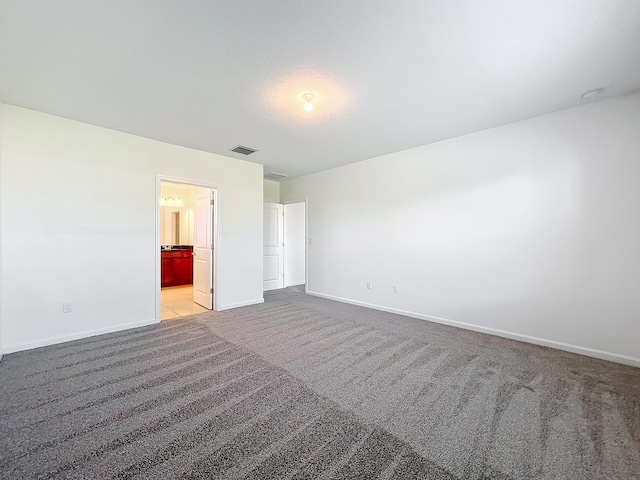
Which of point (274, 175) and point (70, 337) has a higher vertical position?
point (274, 175)

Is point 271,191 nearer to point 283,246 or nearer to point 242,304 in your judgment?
point 283,246

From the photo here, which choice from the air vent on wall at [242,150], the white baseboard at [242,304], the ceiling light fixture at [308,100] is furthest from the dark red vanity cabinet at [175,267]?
the ceiling light fixture at [308,100]

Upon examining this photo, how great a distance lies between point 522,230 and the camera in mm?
3197

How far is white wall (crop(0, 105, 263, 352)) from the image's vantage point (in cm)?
286

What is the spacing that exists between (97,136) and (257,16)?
2980mm

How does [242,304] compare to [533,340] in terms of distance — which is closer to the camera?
[533,340]

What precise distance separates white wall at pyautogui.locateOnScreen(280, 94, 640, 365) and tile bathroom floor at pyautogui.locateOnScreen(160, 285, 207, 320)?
3.16 meters

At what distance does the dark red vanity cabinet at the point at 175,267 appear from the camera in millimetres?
6398

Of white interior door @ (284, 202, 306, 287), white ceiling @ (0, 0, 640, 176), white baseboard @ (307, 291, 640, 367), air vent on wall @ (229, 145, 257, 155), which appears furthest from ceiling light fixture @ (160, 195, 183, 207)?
white baseboard @ (307, 291, 640, 367)

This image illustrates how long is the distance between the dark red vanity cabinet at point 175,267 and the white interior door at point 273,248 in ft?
7.06

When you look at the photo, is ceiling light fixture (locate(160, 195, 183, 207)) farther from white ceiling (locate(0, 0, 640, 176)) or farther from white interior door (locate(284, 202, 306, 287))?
white ceiling (locate(0, 0, 640, 176))

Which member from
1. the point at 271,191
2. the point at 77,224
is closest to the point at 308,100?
the point at 77,224

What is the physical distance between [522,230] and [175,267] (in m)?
7.09

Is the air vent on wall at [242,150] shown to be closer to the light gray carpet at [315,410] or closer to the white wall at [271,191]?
the white wall at [271,191]
